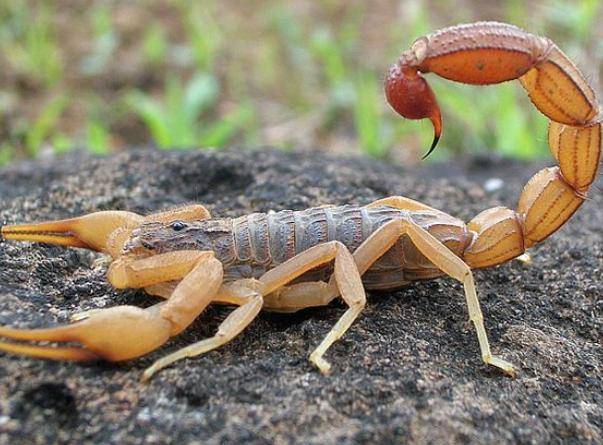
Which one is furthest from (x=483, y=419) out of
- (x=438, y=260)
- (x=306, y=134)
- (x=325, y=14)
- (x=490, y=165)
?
(x=325, y=14)

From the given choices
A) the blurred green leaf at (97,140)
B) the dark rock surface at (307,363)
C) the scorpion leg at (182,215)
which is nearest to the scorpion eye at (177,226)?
the scorpion leg at (182,215)

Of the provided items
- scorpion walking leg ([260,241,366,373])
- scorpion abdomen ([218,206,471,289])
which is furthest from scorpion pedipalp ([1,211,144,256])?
scorpion walking leg ([260,241,366,373])

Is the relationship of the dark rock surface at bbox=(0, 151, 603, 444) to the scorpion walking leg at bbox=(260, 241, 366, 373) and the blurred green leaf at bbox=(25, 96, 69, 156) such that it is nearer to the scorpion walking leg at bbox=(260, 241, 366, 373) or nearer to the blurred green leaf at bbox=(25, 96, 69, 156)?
the scorpion walking leg at bbox=(260, 241, 366, 373)

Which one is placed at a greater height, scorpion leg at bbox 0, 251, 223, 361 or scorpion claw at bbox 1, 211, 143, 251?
scorpion claw at bbox 1, 211, 143, 251

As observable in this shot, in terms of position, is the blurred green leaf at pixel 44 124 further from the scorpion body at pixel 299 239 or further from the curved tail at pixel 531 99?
the curved tail at pixel 531 99

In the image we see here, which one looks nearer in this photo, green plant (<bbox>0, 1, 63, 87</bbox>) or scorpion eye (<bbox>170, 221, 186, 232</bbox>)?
scorpion eye (<bbox>170, 221, 186, 232</bbox>)

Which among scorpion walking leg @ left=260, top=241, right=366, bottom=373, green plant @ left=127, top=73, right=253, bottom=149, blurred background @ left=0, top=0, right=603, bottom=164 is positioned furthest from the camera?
blurred background @ left=0, top=0, right=603, bottom=164

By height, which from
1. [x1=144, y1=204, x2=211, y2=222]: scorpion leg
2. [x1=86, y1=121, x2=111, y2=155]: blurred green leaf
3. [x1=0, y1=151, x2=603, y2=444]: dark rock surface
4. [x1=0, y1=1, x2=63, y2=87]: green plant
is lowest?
[x1=0, y1=151, x2=603, y2=444]: dark rock surface

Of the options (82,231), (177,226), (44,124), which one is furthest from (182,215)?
Result: (44,124)
